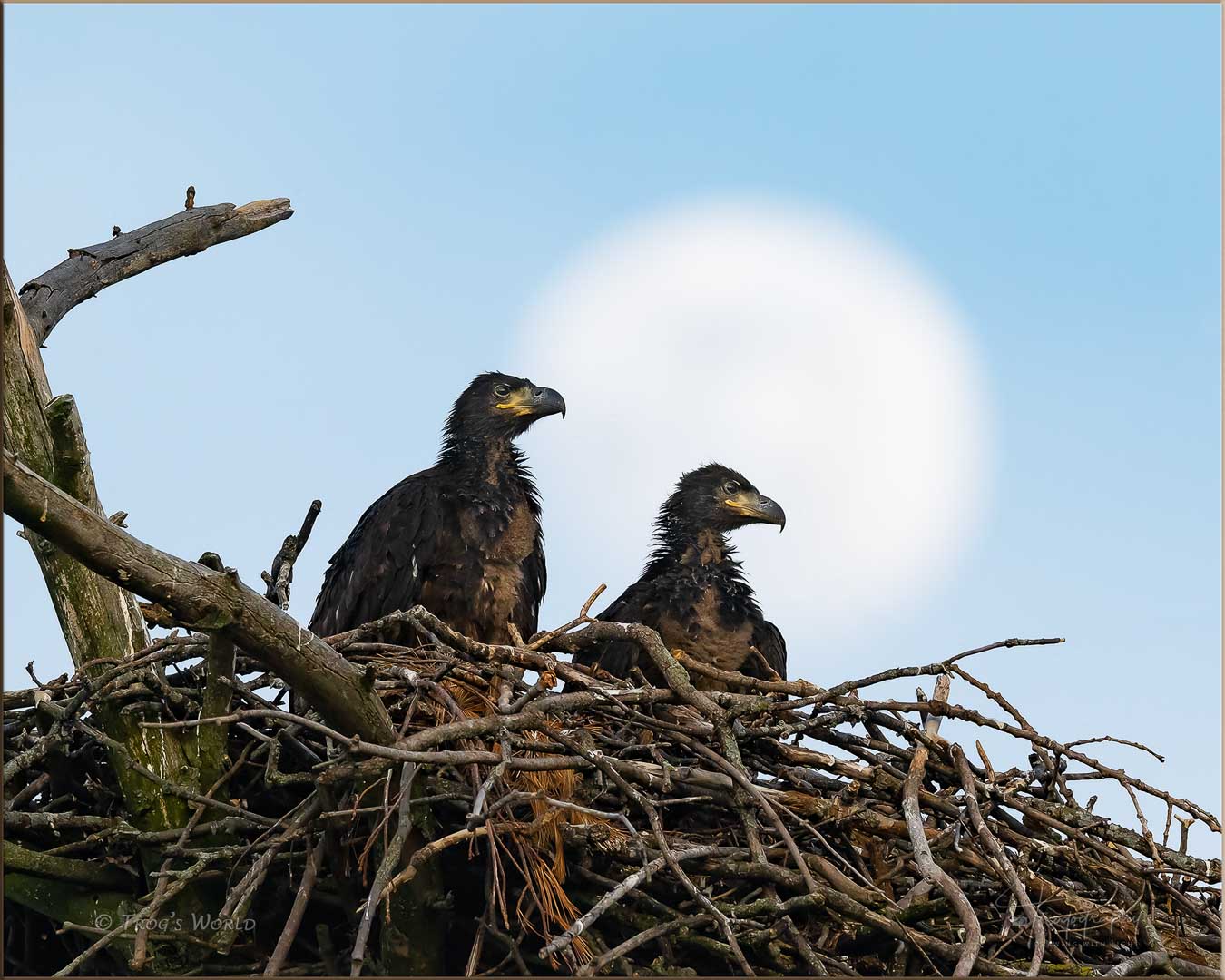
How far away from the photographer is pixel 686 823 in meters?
5.38

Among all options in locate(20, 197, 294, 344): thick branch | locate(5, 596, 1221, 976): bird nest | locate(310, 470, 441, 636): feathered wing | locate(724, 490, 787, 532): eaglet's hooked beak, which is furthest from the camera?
locate(724, 490, 787, 532): eaglet's hooked beak

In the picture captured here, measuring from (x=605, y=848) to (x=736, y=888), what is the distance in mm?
520

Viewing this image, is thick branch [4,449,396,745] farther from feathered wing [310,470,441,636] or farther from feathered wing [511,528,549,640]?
feathered wing [511,528,549,640]

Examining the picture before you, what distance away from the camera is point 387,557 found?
22.3ft

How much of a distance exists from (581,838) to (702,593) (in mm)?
2680

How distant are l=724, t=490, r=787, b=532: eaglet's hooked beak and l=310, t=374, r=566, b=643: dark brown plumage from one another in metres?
1.27

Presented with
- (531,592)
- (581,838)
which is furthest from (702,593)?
(581,838)

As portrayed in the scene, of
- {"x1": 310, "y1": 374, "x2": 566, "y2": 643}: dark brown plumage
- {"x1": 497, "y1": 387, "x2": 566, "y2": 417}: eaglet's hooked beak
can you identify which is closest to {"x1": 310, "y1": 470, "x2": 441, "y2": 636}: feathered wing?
{"x1": 310, "y1": 374, "x2": 566, "y2": 643}: dark brown plumage

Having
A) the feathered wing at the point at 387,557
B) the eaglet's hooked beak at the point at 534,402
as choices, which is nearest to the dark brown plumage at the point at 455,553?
the feathered wing at the point at 387,557

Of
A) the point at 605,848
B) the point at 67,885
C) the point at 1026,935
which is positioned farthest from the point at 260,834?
the point at 1026,935

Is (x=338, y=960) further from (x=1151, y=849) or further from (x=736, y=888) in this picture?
(x=1151, y=849)

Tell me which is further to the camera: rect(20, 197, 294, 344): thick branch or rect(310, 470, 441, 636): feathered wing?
rect(310, 470, 441, 636): feathered wing

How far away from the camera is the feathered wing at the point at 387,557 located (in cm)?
676

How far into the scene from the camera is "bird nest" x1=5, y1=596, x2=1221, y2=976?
4.50 metres
